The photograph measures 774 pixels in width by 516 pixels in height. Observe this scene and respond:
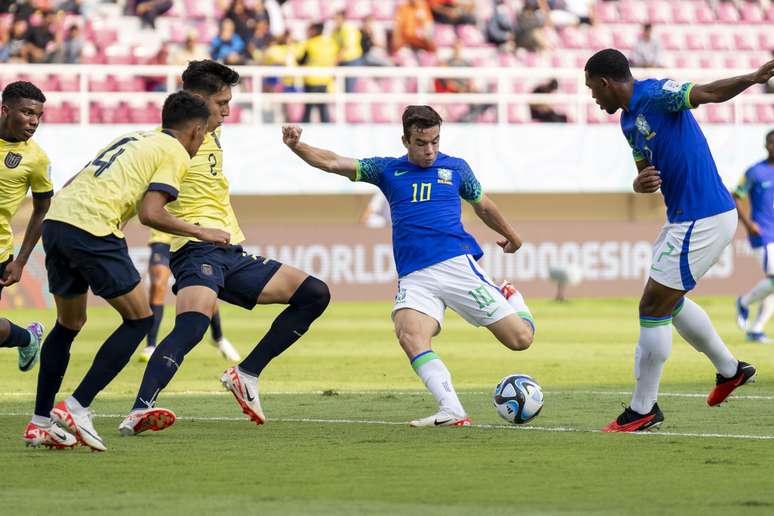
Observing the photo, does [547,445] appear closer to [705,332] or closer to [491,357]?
[705,332]

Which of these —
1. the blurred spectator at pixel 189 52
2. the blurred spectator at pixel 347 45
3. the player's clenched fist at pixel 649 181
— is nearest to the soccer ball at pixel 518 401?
the player's clenched fist at pixel 649 181

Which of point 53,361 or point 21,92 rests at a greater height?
point 21,92

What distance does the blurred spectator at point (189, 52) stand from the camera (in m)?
25.2

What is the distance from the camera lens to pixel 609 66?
344 inches

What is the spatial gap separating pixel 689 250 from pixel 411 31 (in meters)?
19.3

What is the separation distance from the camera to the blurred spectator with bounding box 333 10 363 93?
2622cm

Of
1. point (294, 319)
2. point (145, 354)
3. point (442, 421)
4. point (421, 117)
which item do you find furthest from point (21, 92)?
point (145, 354)

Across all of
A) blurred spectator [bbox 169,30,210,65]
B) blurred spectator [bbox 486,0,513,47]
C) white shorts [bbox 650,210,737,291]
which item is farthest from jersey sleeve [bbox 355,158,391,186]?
blurred spectator [bbox 486,0,513,47]

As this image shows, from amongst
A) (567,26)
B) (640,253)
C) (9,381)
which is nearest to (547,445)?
(9,381)

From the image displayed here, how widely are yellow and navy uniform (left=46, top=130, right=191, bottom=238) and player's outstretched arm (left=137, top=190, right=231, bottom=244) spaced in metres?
0.05

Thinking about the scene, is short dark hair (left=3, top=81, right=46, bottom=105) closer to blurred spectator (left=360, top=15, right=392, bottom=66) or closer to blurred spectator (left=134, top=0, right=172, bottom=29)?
blurred spectator (left=360, top=15, right=392, bottom=66)

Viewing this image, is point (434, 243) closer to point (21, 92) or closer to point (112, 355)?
point (112, 355)

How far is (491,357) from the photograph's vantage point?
15.6m

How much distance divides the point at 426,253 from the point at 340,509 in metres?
3.57
